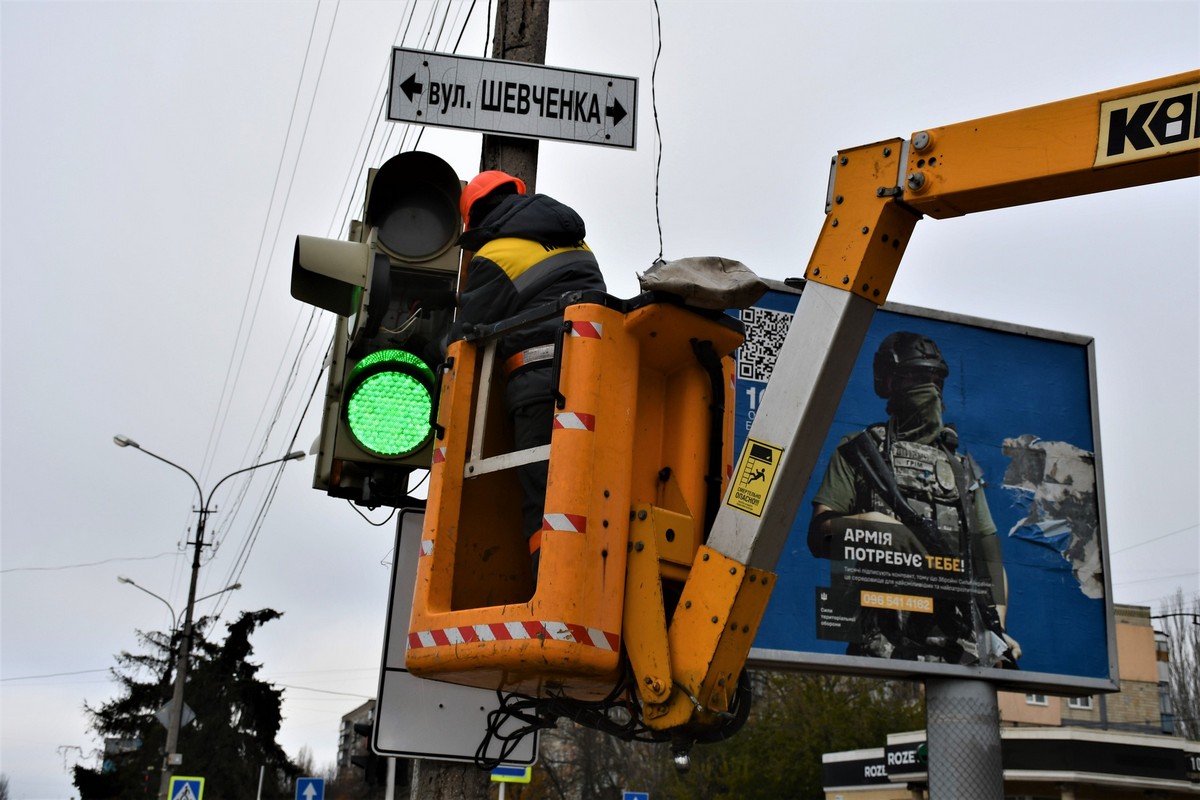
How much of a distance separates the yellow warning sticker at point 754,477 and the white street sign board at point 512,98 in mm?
2797

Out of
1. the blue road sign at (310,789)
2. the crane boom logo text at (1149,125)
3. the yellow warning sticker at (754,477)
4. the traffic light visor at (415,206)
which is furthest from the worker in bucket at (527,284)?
the blue road sign at (310,789)

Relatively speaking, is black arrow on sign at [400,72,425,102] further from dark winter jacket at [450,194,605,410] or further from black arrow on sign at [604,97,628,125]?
dark winter jacket at [450,194,605,410]

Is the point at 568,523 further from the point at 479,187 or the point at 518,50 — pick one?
the point at 518,50

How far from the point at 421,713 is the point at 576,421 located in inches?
72.8

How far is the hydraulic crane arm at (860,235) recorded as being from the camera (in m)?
4.30

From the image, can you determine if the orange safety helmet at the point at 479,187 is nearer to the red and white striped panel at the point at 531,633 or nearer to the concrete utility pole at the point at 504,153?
the concrete utility pole at the point at 504,153

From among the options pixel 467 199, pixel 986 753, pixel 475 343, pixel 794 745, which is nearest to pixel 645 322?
pixel 475 343

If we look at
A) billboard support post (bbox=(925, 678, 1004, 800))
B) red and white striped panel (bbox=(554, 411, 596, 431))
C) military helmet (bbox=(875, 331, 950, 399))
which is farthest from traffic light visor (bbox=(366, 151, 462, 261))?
billboard support post (bbox=(925, 678, 1004, 800))

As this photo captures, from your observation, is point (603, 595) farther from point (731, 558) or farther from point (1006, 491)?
point (1006, 491)

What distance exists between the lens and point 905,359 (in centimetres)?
1388

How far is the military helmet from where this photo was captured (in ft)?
45.1

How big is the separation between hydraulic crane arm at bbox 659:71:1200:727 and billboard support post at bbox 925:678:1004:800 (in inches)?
348

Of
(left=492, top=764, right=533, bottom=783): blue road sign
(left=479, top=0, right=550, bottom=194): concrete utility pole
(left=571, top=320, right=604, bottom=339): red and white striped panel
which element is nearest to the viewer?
(left=571, top=320, right=604, bottom=339): red and white striped panel

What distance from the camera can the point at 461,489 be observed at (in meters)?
5.14
